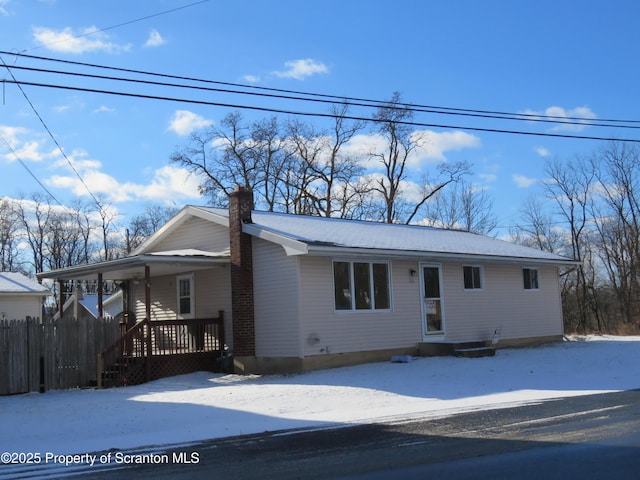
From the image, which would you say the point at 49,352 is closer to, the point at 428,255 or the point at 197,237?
the point at 197,237

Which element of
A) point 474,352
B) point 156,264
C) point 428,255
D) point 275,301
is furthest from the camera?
point 428,255

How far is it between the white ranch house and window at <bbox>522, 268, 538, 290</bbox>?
0.48 ft

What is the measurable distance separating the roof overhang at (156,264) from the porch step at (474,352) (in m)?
7.17

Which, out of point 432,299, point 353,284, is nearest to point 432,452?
point 353,284

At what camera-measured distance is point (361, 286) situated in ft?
61.0

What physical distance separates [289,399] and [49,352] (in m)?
6.74

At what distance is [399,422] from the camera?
10523mm

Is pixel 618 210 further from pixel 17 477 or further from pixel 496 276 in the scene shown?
pixel 17 477

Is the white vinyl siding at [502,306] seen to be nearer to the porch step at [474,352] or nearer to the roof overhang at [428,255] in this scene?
the roof overhang at [428,255]

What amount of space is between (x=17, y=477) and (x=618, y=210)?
144 ft

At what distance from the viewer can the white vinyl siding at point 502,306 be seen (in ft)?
68.9

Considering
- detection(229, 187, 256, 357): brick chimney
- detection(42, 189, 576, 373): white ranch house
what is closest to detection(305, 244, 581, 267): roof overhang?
detection(42, 189, 576, 373): white ranch house

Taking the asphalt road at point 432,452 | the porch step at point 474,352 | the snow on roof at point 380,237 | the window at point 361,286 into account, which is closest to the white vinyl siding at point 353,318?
the window at point 361,286

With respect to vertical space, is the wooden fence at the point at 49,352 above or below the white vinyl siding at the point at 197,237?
below
